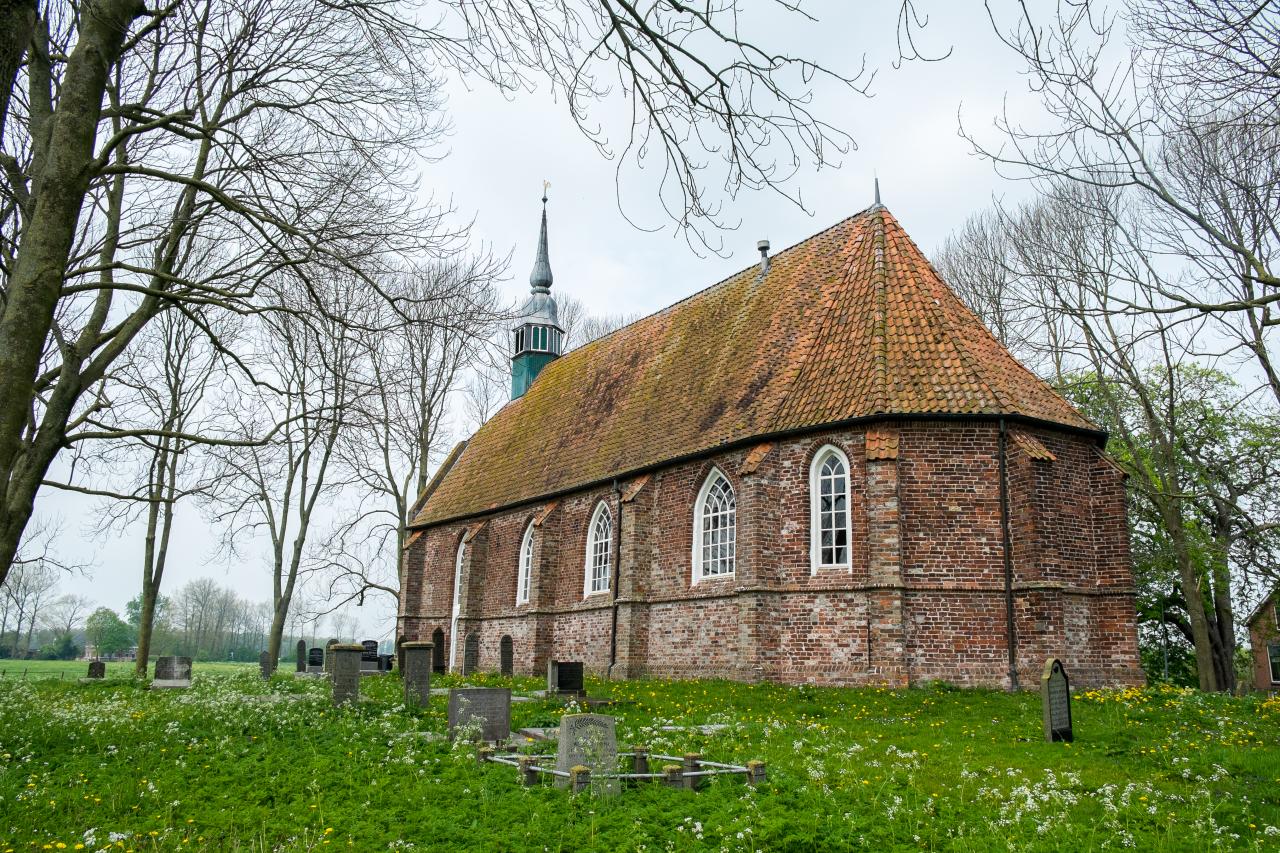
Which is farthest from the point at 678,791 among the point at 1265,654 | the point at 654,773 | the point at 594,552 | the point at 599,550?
the point at 1265,654

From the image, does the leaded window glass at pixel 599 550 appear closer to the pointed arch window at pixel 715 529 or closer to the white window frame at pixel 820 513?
the pointed arch window at pixel 715 529

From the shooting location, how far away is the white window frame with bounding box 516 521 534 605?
25.3 metres

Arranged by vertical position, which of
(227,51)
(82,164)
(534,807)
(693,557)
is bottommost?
(534,807)

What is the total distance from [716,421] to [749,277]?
5.84 metres

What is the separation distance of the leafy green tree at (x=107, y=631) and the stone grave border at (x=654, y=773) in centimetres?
7561

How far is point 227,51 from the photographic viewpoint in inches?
316

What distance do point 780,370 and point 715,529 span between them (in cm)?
355

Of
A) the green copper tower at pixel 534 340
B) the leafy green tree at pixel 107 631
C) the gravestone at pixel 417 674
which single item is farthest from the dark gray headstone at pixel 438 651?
the leafy green tree at pixel 107 631

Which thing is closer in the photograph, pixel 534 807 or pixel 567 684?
pixel 534 807

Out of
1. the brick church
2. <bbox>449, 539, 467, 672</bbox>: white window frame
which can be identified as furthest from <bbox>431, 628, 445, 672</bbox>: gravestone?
the brick church

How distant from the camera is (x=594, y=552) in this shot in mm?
22625

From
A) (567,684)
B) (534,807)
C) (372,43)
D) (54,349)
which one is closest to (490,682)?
(567,684)

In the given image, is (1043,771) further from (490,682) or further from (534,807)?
(490,682)

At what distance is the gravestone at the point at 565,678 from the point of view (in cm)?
1548
